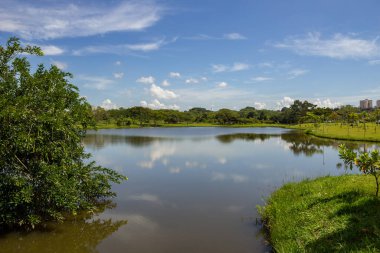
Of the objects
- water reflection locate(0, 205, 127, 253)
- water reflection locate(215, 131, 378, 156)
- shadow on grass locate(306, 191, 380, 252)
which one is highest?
shadow on grass locate(306, 191, 380, 252)

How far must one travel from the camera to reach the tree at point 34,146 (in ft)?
40.2

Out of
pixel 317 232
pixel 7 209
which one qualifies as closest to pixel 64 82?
pixel 7 209

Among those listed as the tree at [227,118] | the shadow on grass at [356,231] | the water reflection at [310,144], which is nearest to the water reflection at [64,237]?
the shadow on grass at [356,231]

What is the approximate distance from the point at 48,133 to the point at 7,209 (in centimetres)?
340

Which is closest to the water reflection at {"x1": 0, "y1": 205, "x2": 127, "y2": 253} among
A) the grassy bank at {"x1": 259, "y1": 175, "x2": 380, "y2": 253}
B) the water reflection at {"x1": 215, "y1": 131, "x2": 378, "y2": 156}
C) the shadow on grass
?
the grassy bank at {"x1": 259, "y1": 175, "x2": 380, "y2": 253}

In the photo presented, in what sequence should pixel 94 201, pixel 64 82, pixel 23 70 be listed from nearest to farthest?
pixel 23 70
pixel 64 82
pixel 94 201

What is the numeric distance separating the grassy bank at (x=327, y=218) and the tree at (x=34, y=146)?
8659mm

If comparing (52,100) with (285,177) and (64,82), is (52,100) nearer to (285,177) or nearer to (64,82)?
(64,82)

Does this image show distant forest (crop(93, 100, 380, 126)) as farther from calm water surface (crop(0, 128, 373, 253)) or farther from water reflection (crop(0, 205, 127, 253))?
water reflection (crop(0, 205, 127, 253))

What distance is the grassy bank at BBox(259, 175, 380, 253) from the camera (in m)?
9.37

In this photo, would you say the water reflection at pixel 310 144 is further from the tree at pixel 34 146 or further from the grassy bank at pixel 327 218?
the tree at pixel 34 146

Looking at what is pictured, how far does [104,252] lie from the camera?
11.9 meters

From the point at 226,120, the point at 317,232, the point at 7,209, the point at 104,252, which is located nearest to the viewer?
the point at 317,232

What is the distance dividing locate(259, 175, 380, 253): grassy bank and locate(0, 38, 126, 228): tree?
8.66 metres
